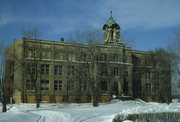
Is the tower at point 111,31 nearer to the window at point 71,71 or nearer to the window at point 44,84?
the window at point 71,71

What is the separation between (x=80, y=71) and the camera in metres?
46.0

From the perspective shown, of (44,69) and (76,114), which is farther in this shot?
(44,69)

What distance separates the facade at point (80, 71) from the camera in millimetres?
46525

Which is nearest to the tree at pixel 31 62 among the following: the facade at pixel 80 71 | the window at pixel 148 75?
the facade at pixel 80 71

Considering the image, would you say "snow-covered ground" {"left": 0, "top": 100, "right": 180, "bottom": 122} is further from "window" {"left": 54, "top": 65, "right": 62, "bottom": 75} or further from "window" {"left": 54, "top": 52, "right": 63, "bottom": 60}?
"window" {"left": 54, "top": 52, "right": 63, "bottom": 60}

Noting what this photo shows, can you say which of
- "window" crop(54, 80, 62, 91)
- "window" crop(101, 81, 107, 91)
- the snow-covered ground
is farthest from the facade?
the snow-covered ground

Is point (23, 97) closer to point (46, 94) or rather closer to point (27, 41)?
point (46, 94)

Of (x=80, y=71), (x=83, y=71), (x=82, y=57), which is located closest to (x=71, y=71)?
(x=80, y=71)

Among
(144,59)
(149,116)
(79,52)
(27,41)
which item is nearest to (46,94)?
(27,41)

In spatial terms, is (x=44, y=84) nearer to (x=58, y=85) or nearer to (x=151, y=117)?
(x=58, y=85)

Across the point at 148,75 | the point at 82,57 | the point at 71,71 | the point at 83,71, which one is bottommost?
the point at 148,75

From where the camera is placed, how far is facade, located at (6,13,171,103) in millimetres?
46525

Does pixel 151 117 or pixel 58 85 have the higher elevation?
pixel 58 85

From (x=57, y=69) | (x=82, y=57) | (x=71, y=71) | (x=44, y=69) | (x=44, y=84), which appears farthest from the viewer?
(x=71, y=71)
